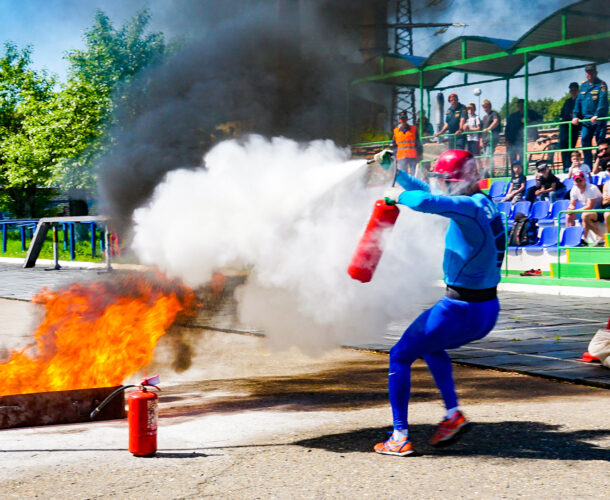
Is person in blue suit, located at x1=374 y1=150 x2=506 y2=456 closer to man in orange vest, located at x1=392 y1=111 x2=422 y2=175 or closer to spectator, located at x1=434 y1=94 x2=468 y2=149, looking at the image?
man in orange vest, located at x1=392 y1=111 x2=422 y2=175

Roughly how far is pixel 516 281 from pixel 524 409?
1047cm

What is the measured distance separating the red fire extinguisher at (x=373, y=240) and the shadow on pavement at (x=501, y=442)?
3.34ft

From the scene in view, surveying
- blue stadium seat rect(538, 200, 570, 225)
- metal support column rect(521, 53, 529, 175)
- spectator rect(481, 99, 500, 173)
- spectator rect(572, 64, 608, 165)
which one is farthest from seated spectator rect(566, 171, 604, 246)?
spectator rect(481, 99, 500, 173)

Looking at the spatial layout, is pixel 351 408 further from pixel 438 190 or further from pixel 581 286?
pixel 581 286

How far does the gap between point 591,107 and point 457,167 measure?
44.0ft

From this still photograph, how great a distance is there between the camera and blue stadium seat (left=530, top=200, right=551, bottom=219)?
16.6 meters

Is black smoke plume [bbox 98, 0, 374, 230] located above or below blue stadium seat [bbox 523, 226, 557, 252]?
above

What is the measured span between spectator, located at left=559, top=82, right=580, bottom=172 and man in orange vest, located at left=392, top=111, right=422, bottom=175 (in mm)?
3393

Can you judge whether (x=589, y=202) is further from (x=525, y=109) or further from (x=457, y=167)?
(x=457, y=167)

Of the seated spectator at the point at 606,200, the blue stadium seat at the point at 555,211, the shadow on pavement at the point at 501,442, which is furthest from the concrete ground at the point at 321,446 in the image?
the blue stadium seat at the point at 555,211

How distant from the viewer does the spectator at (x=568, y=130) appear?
56.2 ft

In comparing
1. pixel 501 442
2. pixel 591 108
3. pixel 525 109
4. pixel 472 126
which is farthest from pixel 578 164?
pixel 501 442

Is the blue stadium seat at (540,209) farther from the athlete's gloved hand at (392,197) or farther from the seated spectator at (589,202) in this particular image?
the athlete's gloved hand at (392,197)

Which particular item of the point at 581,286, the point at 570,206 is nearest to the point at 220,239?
the point at 581,286
